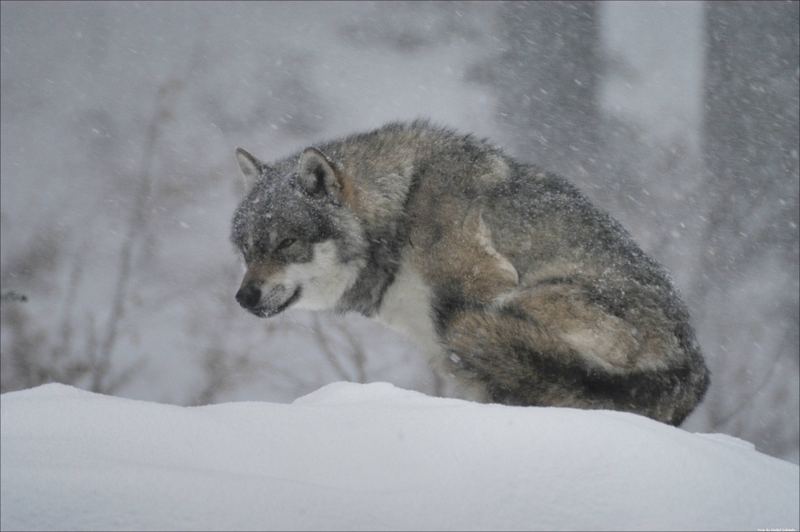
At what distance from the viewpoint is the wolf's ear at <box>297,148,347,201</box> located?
399 centimetres

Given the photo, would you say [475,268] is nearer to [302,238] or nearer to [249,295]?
[302,238]

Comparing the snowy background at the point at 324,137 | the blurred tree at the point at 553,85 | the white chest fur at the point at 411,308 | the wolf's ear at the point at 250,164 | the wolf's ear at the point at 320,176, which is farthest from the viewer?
the blurred tree at the point at 553,85

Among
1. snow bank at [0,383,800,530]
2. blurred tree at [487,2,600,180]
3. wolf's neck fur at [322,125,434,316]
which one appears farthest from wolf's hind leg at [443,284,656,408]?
blurred tree at [487,2,600,180]

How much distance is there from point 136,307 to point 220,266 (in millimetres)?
1132

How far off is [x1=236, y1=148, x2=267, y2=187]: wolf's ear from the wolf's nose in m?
0.78

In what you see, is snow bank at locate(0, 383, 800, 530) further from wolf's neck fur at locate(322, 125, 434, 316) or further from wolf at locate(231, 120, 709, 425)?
wolf's neck fur at locate(322, 125, 434, 316)

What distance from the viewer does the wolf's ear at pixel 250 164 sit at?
4457mm

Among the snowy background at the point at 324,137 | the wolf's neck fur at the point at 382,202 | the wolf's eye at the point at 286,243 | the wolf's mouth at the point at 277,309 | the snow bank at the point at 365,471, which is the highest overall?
the snow bank at the point at 365,471

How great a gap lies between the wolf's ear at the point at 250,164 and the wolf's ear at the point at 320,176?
470 mm

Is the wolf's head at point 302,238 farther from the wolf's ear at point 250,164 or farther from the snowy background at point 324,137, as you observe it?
the snowy background at point 324,137

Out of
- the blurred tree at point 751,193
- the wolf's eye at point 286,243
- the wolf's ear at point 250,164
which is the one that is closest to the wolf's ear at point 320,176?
the wolf's eye at point 286,243

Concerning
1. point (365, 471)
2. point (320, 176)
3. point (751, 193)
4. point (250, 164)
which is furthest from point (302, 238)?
point (751, 193)

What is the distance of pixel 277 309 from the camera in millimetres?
4090

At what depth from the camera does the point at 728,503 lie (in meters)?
1.58
